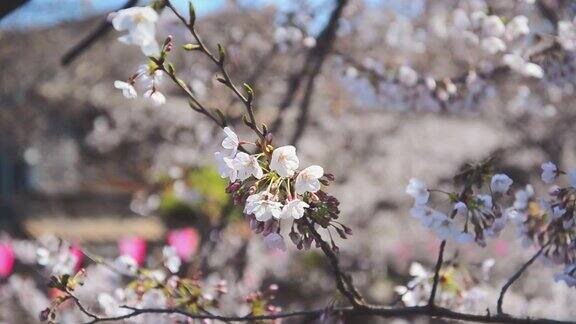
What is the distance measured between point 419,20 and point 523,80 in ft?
11.2

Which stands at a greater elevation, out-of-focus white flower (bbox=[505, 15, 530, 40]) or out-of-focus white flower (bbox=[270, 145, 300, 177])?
out-of-focus white flower (bbox=[270, 145, 300, 177])

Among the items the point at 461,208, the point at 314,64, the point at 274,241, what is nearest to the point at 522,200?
the point at 461,208

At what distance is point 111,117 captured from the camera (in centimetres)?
1180

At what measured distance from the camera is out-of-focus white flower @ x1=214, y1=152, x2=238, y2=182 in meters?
1.40

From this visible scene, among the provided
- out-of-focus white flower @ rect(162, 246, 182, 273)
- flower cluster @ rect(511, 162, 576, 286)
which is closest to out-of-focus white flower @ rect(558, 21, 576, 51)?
flower cluster @ rect(511, 162, 576, 286)

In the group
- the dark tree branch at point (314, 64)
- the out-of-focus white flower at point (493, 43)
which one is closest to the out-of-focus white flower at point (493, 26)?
the out-of-focus white flower at point (493, 43)

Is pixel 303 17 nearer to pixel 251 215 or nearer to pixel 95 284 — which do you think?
pixel 95 284

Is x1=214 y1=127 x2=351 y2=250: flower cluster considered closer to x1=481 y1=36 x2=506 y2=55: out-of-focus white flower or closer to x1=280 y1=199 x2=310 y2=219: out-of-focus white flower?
x1=280 y1=199 x2=310 y2=219: out-of-focus white flower

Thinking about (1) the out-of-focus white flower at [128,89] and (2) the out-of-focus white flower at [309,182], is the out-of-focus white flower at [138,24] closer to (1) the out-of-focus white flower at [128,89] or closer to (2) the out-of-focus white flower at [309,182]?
(1) the out-of-focus white flower at [128,89]

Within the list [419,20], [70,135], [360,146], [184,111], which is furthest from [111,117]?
[419,20]

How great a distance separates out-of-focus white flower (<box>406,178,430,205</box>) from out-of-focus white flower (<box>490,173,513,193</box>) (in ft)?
0.43

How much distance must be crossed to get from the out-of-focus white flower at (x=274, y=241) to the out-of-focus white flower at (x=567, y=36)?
1.49 m

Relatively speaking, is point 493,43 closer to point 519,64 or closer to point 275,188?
point 519,64

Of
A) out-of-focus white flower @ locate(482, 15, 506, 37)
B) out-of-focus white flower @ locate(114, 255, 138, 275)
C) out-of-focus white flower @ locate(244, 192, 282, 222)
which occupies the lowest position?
out-of-focus white flower @ locate(114, 255, 138, 275)
